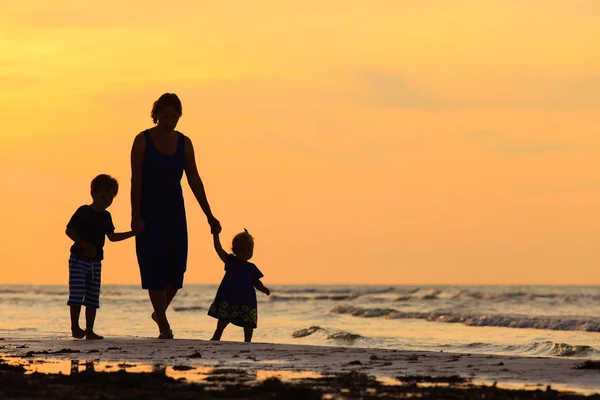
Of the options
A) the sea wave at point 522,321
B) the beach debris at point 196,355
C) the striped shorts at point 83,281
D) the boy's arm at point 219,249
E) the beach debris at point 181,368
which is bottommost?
the sea wave at point 522,321

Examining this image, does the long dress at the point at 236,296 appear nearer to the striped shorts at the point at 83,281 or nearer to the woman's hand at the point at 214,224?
the woman's hand at the point at 214,224

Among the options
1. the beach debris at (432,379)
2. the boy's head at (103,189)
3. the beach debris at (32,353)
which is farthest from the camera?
the boy's head at (103,189)

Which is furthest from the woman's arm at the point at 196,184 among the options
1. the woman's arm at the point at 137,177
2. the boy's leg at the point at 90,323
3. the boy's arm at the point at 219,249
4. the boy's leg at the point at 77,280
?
the boy's leg at the point at 90,323

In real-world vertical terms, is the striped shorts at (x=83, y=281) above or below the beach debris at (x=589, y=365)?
above

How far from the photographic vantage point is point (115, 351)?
7.65m

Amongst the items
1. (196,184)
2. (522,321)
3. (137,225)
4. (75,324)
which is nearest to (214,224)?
(196,184)

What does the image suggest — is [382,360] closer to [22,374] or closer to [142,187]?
[22,374]

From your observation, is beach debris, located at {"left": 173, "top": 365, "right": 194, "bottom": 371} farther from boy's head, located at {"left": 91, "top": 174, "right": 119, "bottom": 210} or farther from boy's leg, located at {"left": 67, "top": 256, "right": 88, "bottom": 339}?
boy's head, located at {"left": 91, "top": 174, "right": 119, "bottom": 210}

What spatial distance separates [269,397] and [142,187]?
4.41 metres

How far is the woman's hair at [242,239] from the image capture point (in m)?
9.91

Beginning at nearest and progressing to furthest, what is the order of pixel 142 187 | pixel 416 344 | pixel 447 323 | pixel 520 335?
pixel 142 187 → pixel 416 344 → pixel 520 335 → pixel 447 323

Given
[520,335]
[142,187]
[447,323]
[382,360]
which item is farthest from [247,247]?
[447,323]

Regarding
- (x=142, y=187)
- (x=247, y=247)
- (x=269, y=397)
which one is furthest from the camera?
(x=247, y=247)

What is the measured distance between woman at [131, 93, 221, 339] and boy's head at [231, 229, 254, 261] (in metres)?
0.97
